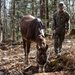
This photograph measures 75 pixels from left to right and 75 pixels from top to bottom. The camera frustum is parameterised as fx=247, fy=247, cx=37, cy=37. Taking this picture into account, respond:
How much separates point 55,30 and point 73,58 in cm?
239

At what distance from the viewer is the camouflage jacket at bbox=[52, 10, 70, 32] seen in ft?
30.1


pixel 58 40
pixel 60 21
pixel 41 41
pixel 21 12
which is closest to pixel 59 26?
pixel 60 21

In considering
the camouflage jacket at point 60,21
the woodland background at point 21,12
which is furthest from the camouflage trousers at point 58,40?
the woodland background at point 21,12

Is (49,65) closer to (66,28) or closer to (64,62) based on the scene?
(64,62)

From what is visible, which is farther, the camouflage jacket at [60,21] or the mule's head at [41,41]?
the camouflage jacket at [60,21]

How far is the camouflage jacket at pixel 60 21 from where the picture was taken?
9.16m

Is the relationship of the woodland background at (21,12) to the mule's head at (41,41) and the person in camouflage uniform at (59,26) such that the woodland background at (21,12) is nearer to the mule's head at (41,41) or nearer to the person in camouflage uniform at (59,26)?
the person in camouflage uniform at (59,26)

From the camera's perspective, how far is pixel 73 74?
254 inches

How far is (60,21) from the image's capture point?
930cm

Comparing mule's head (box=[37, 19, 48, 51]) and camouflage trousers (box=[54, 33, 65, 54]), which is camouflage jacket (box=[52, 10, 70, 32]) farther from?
mule's head (box=[37, 19, 48, 51])

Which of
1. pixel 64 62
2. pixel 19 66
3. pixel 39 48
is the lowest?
pixel 19 66

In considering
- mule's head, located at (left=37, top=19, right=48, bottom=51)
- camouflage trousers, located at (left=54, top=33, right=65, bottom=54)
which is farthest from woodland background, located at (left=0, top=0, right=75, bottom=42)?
mule's head, located at (left=37, top=19, right=48, bottom=51)

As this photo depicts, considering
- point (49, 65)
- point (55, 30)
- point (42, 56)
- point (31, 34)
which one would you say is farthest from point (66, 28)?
point (42, 56)

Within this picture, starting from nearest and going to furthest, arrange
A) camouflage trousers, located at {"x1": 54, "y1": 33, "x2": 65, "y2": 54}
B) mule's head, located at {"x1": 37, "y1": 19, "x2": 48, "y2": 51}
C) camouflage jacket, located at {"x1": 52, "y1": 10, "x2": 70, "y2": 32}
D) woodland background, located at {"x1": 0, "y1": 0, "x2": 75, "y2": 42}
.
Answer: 1. mule's head, located at {"x1": 37, "y1": 19, "x2": 48, "y2": 51}
2. camouflage jacket, located at {"x1": 52, "y1": 10, "x2": 70, "y2": 32}
3. camouflage trousers, located at {"x1": 54, "y1": 33, "x2": 65, "y2": 54}
4. woodland background, located at {"x1": 0, "y1": 0, "x2": 75, "y2": 42}
